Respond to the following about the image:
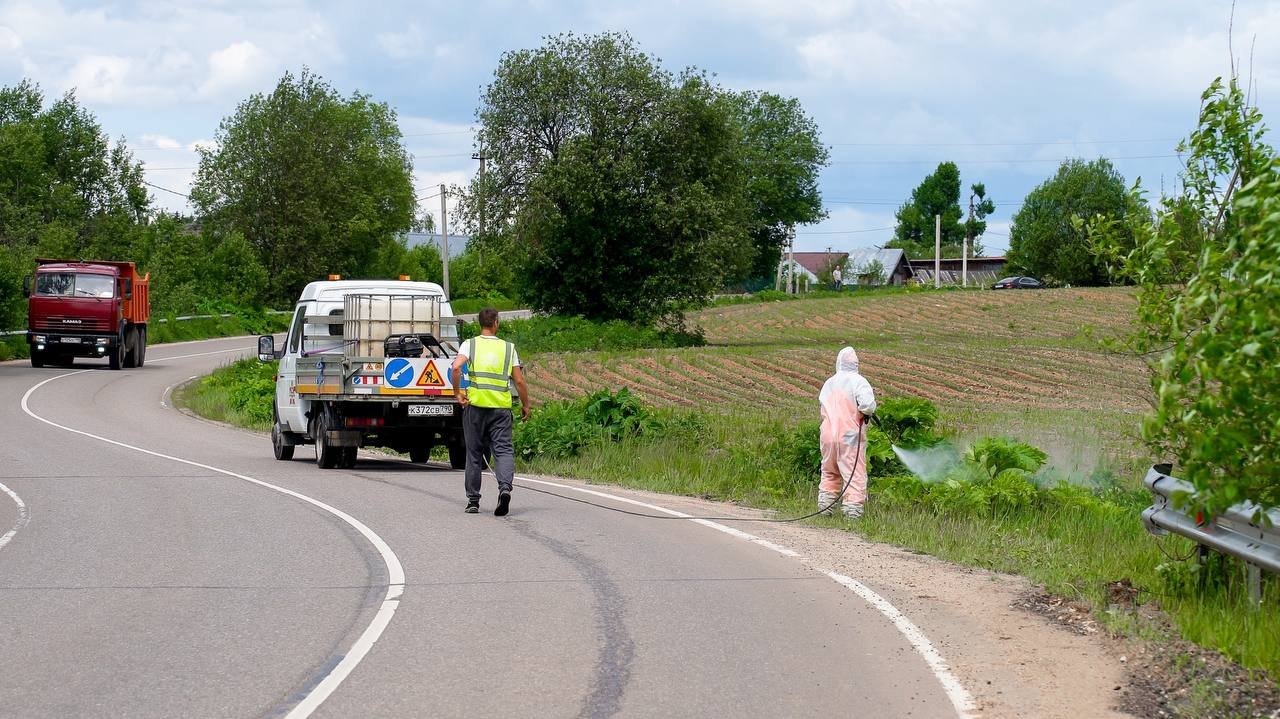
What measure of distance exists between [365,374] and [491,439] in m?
5.10

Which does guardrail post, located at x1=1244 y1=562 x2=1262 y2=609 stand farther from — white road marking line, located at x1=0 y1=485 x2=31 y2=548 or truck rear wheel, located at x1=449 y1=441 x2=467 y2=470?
truck rear wheel, located at x1=449 y1=441 x2=467 y2=470

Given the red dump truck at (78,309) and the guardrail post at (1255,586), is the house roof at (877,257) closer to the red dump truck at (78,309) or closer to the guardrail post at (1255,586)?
the red dump truck at (78,309)

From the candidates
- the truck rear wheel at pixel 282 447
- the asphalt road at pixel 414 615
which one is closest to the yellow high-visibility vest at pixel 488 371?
the asphalt road at pixel 414 615

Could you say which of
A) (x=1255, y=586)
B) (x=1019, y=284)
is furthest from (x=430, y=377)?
(x=1019, y=284)

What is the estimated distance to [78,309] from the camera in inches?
1626

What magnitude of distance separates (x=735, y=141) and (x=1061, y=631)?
43.0 m

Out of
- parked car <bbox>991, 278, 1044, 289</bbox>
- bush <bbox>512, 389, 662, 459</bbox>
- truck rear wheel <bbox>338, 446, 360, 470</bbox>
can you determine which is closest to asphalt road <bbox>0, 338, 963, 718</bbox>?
truck rear wheel <bbox>338, 446, 360, 470</bbox>

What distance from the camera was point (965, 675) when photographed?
706 cm

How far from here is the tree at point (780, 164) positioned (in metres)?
112

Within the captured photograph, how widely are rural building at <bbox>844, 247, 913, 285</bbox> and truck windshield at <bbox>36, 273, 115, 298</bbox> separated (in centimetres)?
8773

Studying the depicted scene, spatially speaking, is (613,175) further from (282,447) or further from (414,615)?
(414,615)

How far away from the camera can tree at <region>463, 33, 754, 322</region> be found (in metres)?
46.8

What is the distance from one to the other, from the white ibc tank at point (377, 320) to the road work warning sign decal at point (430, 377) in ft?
5.67

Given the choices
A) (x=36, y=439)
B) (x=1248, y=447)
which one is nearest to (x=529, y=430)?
(x=36, y=439)
